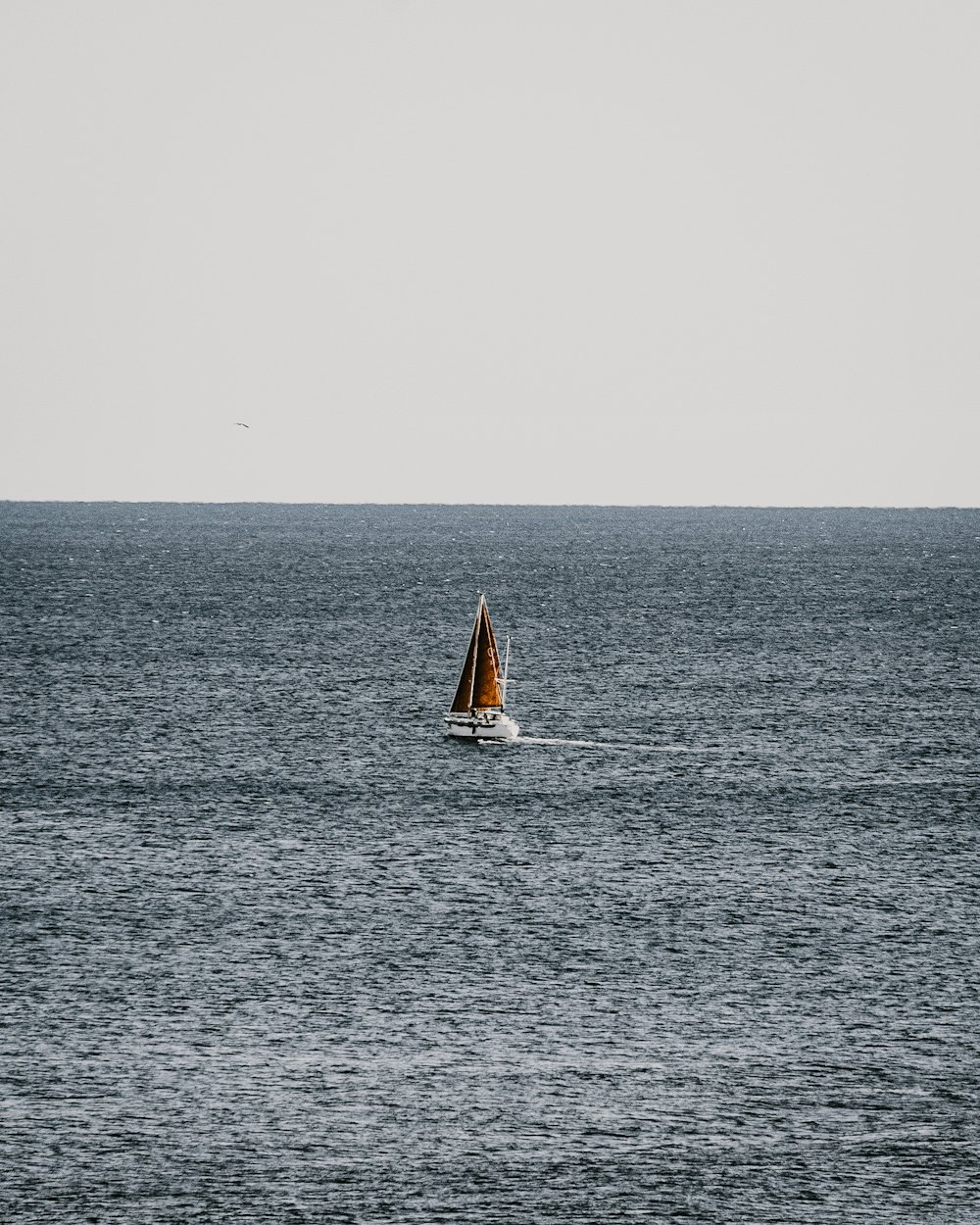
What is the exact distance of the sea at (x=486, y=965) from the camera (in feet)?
124

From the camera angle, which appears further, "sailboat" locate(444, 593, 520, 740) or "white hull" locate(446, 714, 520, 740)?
"white hull" locate(446, 714, 520, 740)

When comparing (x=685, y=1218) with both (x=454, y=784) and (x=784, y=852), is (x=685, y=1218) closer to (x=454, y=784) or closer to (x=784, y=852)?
(x=784, y=852)

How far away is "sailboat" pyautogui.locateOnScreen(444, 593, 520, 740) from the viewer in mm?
89875

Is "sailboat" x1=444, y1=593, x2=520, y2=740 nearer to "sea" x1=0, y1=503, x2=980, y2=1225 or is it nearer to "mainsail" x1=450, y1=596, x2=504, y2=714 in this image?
"mainsail" x1=450, y1=596, x2=504, y2=714

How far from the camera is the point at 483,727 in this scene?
9050cm

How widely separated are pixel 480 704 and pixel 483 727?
5.04 feet

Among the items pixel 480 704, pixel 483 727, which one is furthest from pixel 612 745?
pixel 480 704

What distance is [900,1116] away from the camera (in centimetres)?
4072

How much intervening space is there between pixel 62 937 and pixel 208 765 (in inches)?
1221

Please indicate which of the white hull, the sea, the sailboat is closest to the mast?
the sailboat

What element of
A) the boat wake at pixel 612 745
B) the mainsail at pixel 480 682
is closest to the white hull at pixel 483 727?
the mainsail at pixel 480 682

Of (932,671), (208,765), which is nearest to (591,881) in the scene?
(208,765)

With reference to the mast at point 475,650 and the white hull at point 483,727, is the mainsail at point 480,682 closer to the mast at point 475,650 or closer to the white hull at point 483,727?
the mast at point 475,650

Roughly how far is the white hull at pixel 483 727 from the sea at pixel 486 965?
75 centimetres
